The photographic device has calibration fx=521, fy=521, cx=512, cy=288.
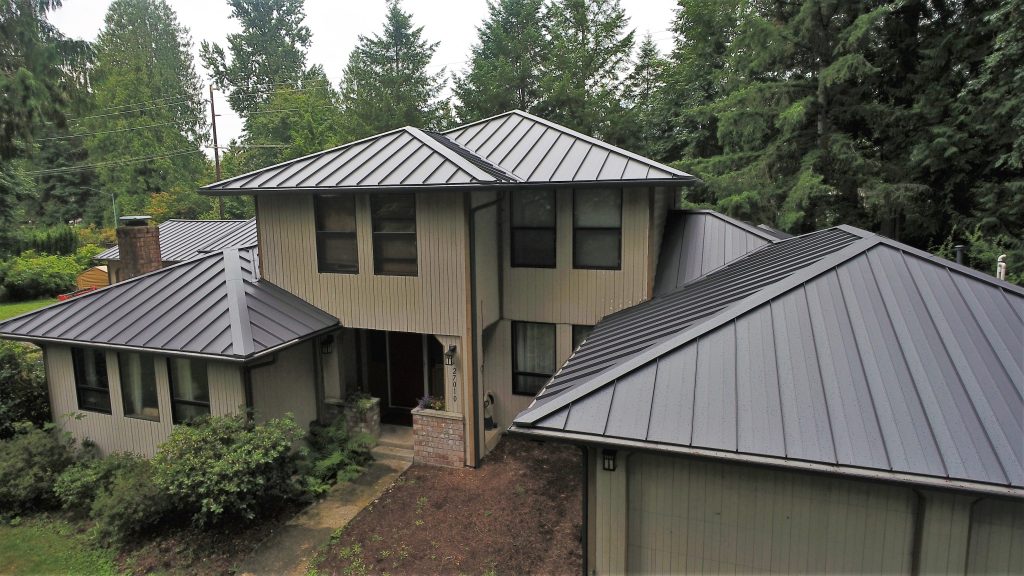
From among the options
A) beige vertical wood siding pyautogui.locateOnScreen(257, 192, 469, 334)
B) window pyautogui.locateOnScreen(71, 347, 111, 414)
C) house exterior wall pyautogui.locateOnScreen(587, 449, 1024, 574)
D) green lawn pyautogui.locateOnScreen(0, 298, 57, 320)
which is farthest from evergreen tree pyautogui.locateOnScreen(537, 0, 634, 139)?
green lawn pyautogui.locateOnScreen(0, 298, 57, 320)

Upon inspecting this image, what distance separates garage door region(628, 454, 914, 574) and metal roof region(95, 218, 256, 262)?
13.3 metres

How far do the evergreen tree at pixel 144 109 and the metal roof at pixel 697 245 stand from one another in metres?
37.6

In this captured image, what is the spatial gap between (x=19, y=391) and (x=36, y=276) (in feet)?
64.3

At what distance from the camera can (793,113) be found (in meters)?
15.8

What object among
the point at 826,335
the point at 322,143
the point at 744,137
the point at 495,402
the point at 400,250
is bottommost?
the point at 495,402

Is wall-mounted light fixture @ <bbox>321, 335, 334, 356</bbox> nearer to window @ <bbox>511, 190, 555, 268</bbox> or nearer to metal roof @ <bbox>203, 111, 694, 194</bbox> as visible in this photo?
metal roof @ <bbox>203, 111, 694, 194</bbox>

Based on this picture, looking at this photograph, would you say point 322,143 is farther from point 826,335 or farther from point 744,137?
point 826,335

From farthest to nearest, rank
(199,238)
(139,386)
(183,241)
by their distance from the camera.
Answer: (183,241) < (199,238) < (139,386)

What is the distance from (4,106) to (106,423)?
35.2 feet

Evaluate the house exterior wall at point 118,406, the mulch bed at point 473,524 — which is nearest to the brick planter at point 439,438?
the mulch bed at point 473,524

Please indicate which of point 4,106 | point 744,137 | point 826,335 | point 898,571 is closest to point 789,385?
point 826,335

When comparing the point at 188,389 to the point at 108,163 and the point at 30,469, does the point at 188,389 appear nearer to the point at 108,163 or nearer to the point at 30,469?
the point at 30,469

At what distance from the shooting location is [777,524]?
4578 mm

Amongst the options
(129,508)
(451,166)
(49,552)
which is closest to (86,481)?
(49,552)
